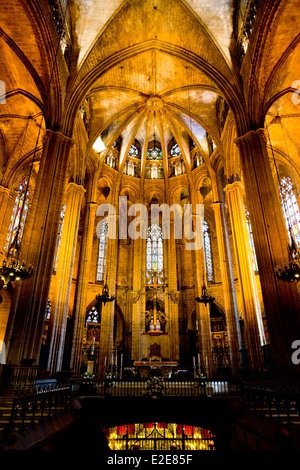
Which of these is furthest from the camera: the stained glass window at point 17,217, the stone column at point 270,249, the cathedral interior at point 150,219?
the stained glass window at point 17,217

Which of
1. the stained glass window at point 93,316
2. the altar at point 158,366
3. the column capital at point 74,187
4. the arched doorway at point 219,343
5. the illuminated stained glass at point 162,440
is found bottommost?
the illuminated stained glass at point 162,440

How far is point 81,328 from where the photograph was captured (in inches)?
579

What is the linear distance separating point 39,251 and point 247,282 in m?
9.31

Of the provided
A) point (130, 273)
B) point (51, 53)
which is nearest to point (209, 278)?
point (130, 273)

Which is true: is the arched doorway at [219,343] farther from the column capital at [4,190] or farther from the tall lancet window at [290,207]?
the column capital at [4,190]

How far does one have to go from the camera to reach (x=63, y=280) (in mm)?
13711

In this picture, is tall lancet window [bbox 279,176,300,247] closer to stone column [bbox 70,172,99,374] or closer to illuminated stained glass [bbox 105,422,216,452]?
illuminated stained glass [bbox 105,422,216,452]

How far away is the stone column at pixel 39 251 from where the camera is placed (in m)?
8.96

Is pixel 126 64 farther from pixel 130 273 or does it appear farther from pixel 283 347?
pixel 283 347

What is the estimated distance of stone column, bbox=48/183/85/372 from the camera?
12344 millimetres

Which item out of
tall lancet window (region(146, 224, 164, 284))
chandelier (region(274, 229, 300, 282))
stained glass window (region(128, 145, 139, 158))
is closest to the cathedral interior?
chandelier (region(274, 229, 300, 282))

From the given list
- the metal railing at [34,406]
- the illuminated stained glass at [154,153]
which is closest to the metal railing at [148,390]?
the metal railing at [34,406]

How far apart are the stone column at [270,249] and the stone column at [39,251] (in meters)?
7.60
